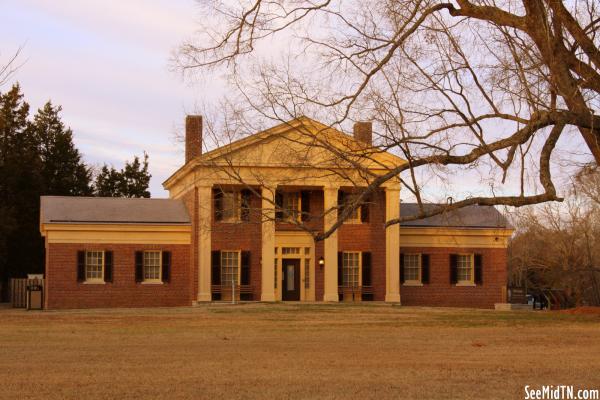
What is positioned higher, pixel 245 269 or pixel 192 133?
pixel 192 133

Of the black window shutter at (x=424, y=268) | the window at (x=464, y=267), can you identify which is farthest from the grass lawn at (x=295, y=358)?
the window at (x=464, y=267)

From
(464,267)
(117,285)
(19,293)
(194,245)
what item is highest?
(194,245)

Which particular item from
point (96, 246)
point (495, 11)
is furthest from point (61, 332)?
point (96, 246)

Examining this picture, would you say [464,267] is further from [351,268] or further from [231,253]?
[231,253]

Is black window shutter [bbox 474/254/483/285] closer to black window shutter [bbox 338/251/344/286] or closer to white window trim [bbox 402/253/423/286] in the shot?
white window trim [bbox 402/253/423/286]

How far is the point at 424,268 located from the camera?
155 feet

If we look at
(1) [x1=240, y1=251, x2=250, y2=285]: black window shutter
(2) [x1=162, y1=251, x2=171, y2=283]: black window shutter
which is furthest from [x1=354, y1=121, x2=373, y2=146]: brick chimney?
(2) [x1=162, y1=251, x2=171, y2=283]: black window shutter

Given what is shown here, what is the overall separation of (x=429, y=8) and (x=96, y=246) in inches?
1047

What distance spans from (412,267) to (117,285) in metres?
14.5

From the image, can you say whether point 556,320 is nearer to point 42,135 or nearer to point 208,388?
point 208,388

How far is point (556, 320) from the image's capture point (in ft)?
87.4

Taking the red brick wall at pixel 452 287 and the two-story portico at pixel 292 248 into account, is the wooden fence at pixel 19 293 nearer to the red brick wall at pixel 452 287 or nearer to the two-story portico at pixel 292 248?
the two-story portico at pixel 292 248

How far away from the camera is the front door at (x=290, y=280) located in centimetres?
4525

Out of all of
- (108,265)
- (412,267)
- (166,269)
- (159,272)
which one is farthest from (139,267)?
(412,267)
